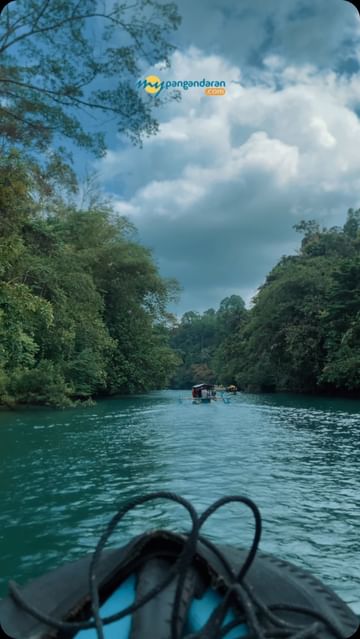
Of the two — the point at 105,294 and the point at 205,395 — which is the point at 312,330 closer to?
the point at 205,395

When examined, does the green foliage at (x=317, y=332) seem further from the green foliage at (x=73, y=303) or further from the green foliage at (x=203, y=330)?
the green foliage at (x=203, y=330)

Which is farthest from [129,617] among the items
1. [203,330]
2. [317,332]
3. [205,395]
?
[317,332]

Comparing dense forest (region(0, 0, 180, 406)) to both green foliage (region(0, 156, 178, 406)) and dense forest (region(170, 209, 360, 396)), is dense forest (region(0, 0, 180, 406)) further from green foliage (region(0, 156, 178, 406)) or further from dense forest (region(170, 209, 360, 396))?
dense forest (region(170, 209, 360, 396))

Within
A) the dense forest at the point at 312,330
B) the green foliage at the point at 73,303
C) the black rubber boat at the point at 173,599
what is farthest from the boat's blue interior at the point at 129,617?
the dense forest at the point at 312,330

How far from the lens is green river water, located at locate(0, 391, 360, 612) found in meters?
2.28

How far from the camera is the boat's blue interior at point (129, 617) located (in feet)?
3.44

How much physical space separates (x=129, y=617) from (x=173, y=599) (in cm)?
11

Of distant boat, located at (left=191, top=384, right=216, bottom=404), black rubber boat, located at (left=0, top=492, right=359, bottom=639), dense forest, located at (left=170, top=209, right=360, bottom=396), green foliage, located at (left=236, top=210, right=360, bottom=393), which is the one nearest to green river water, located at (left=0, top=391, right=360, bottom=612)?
black rubber boat, located at (left=0, top=492, right=359, bottom=639)

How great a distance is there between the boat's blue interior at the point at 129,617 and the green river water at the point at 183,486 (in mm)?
882

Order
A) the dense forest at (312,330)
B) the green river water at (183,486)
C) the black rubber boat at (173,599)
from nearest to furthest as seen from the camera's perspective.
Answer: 1. the black rubber boat at (173,599)
2. the green river water at (183,486)
3. the dense forest at (312,330)

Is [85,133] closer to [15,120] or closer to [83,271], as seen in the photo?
[15,120]

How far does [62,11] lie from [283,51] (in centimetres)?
94

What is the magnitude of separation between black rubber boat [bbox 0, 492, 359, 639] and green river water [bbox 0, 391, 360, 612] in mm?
797

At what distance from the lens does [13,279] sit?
7.18 meters
